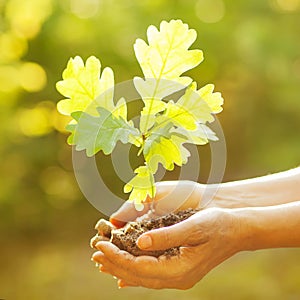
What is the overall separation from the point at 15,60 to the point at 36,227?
89 cm

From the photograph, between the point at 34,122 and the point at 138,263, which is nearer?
the point at 138,263

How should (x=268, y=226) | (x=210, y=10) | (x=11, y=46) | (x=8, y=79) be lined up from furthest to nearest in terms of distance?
(x=210, y=10) < (x=11, y=46) < (x=8, y=79) < (x=268, y=226)

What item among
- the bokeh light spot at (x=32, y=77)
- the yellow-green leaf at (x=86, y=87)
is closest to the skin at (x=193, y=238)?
the yellow-green leaf at (x=86, y=87)

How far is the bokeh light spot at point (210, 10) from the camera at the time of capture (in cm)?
339

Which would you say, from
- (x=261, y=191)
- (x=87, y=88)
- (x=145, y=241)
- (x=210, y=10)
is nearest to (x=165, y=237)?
(x=145, y=241)

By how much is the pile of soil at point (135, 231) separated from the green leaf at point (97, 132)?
0.16 metres

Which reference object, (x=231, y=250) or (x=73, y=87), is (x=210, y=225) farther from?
(x=73, y=87)

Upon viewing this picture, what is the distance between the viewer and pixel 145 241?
1.03 m

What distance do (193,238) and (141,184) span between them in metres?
0.12

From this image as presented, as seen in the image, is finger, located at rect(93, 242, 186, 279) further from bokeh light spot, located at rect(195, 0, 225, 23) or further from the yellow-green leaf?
bokeh light spot, located at rect(195, 0, 225, 23)

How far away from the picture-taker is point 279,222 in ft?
3.85

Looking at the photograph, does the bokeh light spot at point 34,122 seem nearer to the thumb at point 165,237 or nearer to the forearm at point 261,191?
the forearm at point 261,191

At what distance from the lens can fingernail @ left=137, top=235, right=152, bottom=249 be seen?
102cm

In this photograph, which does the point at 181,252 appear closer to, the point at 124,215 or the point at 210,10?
the point at 124,215
